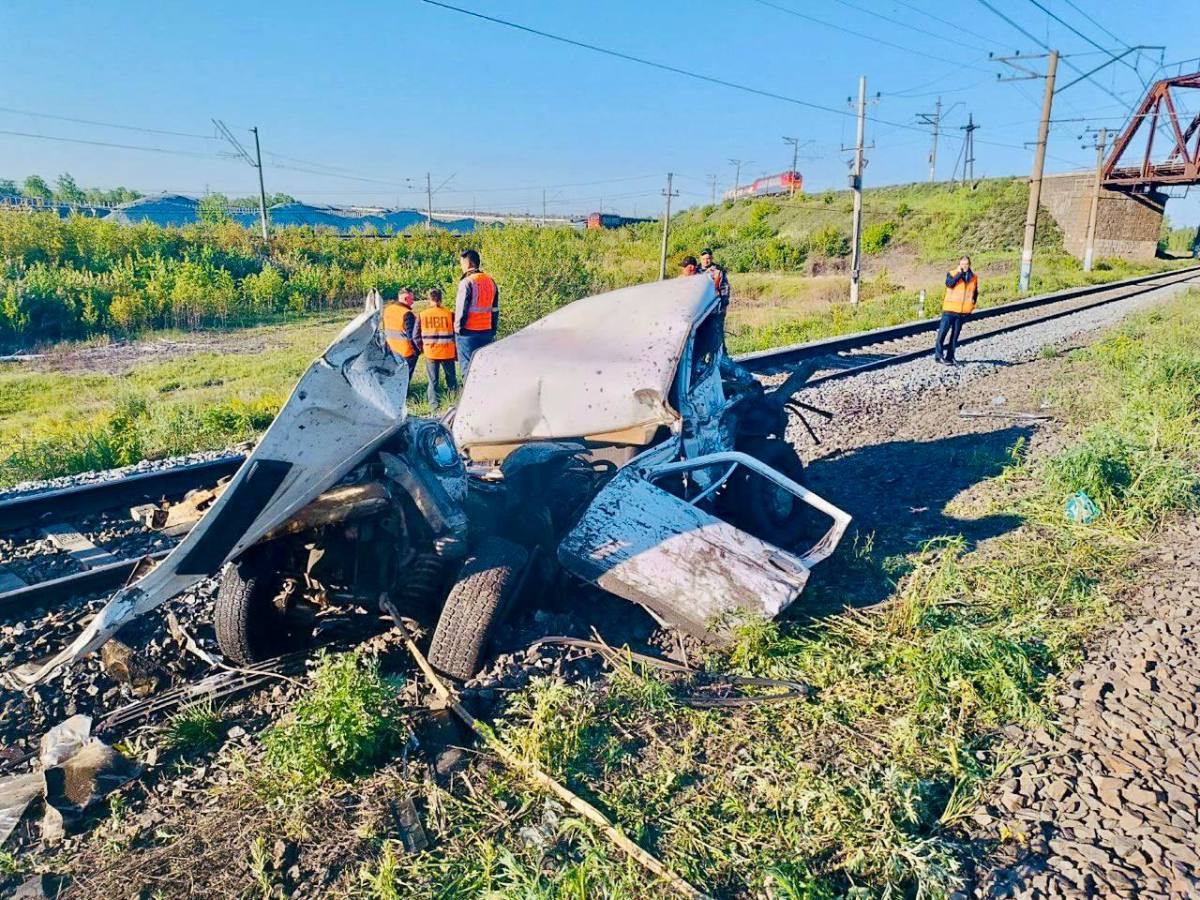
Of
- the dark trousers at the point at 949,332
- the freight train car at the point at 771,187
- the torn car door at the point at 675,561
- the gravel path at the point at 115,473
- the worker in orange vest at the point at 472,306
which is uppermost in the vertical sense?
the freight train car at the point at 771,187

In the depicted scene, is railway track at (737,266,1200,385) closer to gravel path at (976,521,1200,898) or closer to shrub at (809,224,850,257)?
gravel path at (976,521,1200,898)

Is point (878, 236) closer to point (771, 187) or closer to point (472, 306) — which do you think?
point (771, 187)

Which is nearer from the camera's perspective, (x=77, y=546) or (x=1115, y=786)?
(x=1115, y=786)

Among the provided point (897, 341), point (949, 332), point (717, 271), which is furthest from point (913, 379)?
point (897, 341)

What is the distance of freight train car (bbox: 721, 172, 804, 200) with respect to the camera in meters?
70.3

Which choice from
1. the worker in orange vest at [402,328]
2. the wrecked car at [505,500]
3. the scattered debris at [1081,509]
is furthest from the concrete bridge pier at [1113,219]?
the wrecked car at [505,500]

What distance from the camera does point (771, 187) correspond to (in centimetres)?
7306

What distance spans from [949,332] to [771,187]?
2519 inches

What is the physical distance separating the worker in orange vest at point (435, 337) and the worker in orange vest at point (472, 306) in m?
0.31

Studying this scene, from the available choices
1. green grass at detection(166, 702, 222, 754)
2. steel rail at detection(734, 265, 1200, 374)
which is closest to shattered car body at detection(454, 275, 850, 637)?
green grass at detection(166, 702, 222, 754)

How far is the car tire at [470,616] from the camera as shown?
152 inches

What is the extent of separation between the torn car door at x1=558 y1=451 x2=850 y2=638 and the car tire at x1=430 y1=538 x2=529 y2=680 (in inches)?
18.1

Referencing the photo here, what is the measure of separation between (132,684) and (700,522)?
306 cm

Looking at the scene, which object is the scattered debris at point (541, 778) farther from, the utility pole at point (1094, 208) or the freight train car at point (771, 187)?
the freight train car at point (771, 187)
